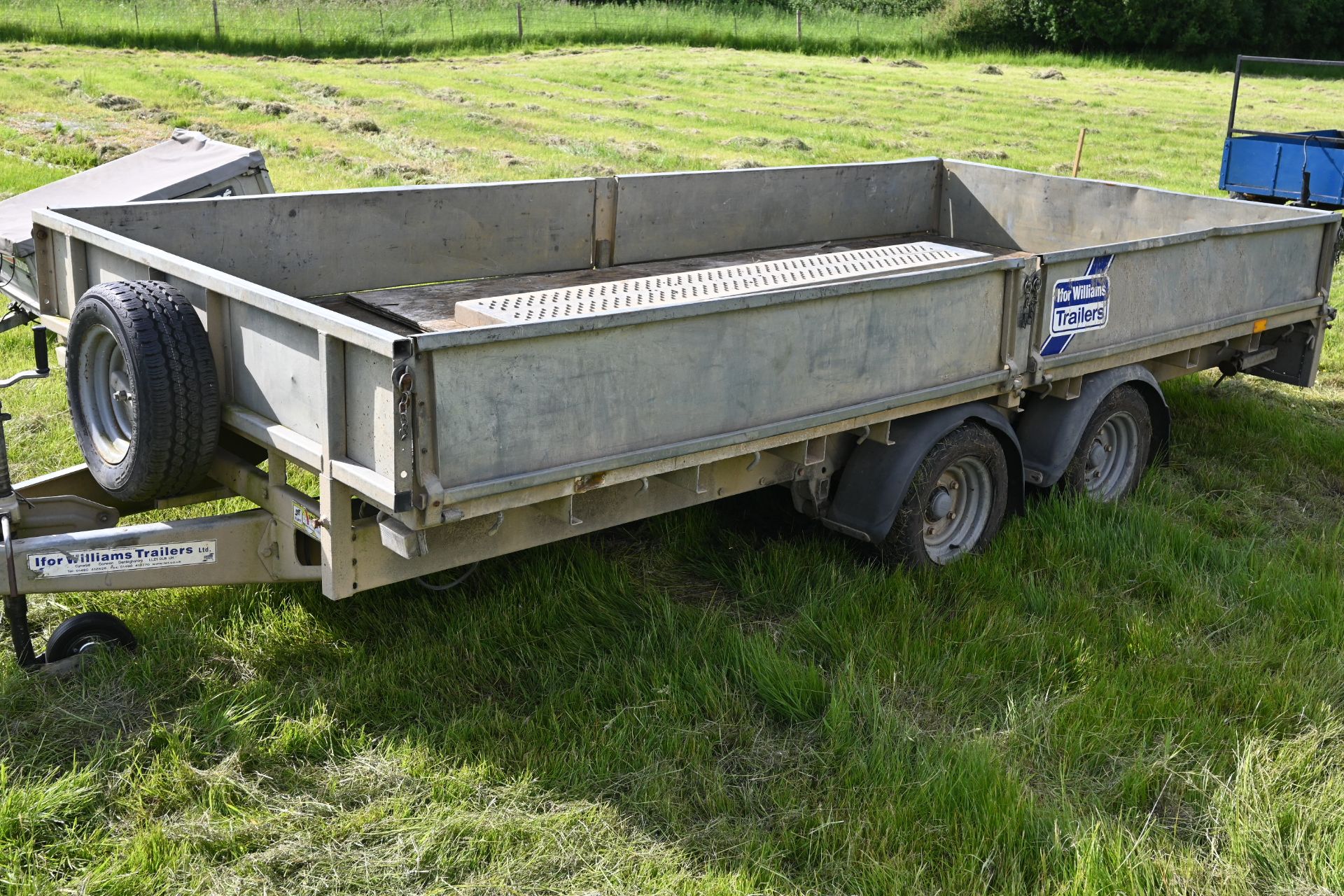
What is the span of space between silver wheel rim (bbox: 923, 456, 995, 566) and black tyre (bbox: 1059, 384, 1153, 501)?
54 cm

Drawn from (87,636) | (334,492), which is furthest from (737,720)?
(87,636)

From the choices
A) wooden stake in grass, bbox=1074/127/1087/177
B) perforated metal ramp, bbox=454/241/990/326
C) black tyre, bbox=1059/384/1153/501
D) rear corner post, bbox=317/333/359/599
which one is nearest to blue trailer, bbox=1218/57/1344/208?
A: wooden stake in grass, bbox=1074/127/1087/177

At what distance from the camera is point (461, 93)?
21297mm

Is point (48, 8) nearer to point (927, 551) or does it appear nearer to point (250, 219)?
point (250, 219)

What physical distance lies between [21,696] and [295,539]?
929 mm

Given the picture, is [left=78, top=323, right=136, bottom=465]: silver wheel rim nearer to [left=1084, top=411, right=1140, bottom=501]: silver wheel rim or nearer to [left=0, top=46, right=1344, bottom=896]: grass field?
[left=0, top=46, right=1344, bottom=896]: grass field

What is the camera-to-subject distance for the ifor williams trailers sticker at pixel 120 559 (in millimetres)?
3797

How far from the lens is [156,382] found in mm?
3746

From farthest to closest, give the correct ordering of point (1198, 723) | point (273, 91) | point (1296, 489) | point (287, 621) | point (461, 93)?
point (461, 93), point (273, 91), point (1296, 489), point (287, 621), point (1198, 723)

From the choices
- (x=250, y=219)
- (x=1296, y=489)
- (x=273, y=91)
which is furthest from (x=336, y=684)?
(x=273, y=91)

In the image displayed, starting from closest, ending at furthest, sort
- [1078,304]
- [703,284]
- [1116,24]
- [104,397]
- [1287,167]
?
[104,397] → [1078,304] → [703,284] → [1287,167] → [1116,24]

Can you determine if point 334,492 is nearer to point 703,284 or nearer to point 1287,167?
point 703,284

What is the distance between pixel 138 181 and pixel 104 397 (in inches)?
116

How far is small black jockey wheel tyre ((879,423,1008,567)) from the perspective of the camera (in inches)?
191
